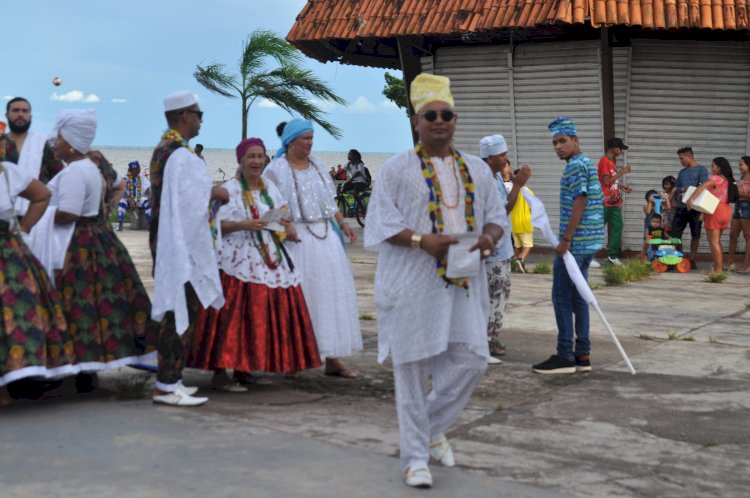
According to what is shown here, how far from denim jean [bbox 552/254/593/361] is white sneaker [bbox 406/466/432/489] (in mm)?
3214

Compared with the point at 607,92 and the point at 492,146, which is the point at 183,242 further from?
the point at 607,92

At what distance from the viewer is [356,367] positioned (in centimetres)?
841

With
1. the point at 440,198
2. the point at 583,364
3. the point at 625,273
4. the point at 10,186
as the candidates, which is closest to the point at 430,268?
the point at 440,198

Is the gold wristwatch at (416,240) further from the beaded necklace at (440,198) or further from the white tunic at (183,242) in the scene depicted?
the white tunic at (183,242)

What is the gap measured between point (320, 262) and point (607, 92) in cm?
1095

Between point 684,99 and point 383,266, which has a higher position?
point 684,99

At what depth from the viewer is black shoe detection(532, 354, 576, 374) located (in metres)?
8.20

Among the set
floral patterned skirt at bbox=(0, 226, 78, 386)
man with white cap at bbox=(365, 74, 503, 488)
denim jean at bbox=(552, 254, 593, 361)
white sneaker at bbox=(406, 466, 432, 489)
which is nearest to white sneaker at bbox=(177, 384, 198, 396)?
floral patterned skirt at bbox=(0, 226, 78, 386)

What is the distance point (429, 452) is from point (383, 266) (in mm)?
952

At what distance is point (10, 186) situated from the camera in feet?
22.1

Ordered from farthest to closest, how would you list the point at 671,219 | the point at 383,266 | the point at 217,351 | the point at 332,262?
the point at 671,219 < the point at 332,262 < the point at 217,351 < the point at 383,266

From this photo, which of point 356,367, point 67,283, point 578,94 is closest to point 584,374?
point 356,367

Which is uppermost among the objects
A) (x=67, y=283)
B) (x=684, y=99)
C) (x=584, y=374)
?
(x=684, y=99)

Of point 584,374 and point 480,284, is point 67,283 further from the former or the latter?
point 584,374
